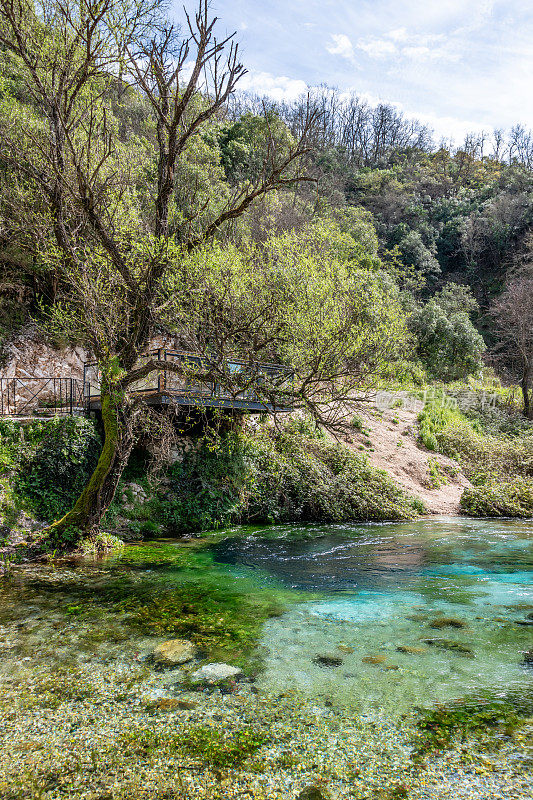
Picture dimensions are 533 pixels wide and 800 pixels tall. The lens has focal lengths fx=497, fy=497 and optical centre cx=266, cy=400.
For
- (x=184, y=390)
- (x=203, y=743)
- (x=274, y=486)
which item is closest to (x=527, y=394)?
(x=274, y=486)

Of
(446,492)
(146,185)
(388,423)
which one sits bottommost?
(446,492)

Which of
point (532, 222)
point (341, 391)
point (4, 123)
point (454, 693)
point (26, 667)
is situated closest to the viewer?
point (454, 693)

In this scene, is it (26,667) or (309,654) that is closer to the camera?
(26,667)

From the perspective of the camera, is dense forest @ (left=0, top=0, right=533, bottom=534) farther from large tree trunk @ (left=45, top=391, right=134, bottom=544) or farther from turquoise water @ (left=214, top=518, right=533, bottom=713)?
turquoise water @ (left=214, top=518, right=533, bottom=713)

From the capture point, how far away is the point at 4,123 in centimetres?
1513

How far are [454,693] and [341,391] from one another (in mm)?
5871

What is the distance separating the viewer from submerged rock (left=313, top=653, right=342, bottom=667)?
5.26 metres

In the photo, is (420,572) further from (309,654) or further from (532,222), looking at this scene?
(532,222)

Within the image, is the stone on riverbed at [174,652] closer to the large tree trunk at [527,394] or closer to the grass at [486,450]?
the grass at [486,450]

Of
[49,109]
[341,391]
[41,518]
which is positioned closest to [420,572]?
[341,391]

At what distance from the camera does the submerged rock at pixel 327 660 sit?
5.26 metres

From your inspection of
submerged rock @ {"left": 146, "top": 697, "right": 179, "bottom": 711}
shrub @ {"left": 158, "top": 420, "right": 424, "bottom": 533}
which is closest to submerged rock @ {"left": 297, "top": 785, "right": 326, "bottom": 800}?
submerged rock @ {"left": 146, "top": 697, "right": 179, "bottom": 711}

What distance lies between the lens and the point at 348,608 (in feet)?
23.4

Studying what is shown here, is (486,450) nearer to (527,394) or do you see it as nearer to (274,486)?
(527,394)
